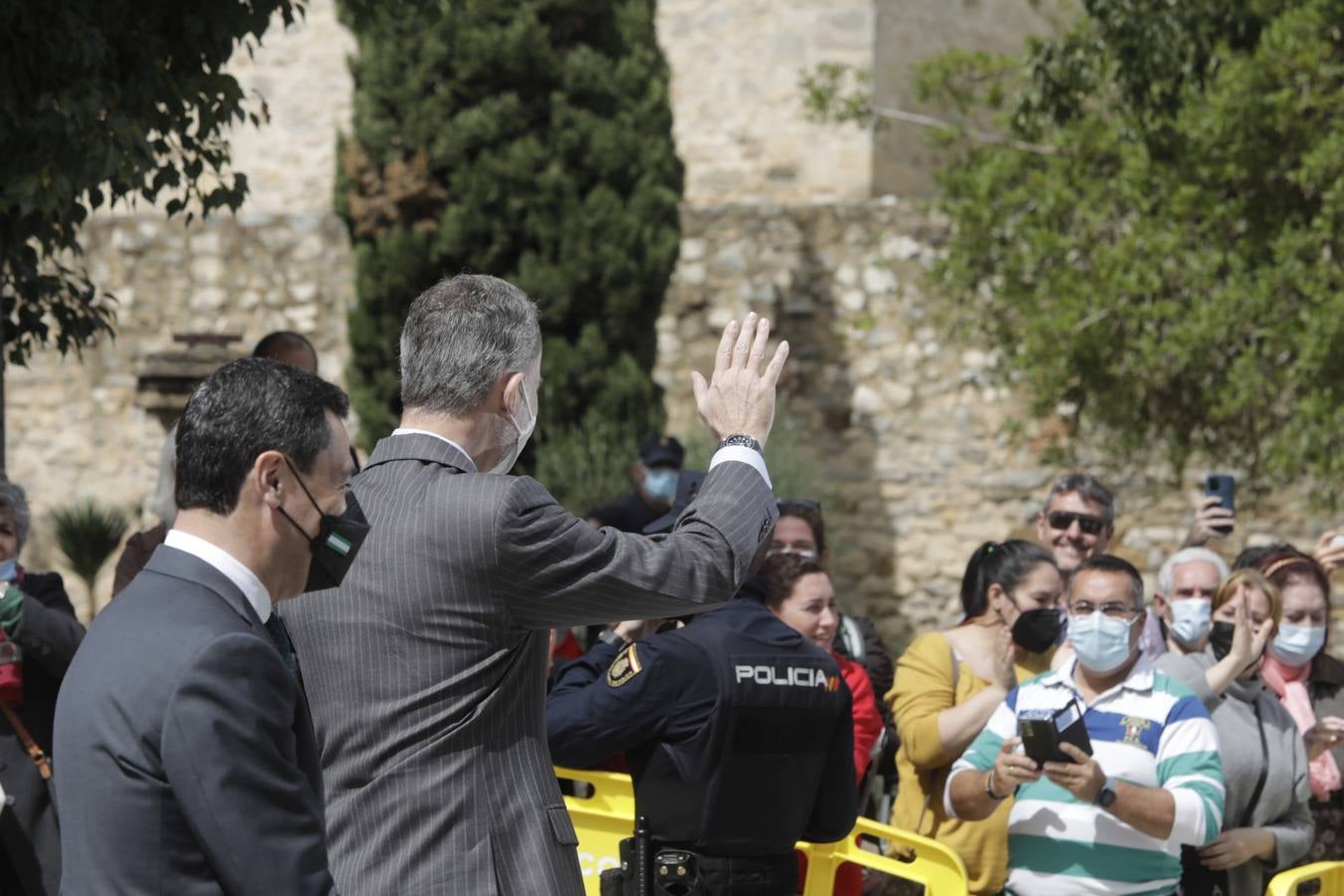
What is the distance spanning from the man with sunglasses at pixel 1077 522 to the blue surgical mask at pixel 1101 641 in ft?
5.14

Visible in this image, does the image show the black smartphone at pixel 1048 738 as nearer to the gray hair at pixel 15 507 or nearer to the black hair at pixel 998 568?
the black hair at pixel 998 568

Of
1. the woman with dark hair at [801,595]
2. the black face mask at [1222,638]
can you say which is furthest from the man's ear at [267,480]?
the black face mask at [1222,638]

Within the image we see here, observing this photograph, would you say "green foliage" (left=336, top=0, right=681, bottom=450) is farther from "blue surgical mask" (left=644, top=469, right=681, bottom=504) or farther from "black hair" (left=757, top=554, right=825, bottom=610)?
"black hair" (left=757, top=554, right=825, bottom=610)

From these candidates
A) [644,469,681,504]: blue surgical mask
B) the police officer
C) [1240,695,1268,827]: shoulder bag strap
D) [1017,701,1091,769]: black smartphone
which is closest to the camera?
the police officer

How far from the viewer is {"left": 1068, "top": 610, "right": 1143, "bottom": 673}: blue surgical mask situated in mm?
4645

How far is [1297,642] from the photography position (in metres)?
5.70

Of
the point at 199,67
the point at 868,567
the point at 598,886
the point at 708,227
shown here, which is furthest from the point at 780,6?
the point at 598,886

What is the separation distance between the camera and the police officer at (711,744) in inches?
159

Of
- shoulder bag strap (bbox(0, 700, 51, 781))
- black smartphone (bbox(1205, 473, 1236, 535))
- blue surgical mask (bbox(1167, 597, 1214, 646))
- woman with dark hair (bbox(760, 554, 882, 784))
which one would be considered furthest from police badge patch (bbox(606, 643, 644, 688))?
black smartphone (bbox(1205, 473, 1236, 535))

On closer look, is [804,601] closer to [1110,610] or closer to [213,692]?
[1110,610]

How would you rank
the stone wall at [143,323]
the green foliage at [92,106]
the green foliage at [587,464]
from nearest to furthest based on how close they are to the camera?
the green foliage at [92,106] → the green foliage at [587,464] → the stone wall at [143,323]

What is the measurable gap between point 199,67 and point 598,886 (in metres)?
3.09

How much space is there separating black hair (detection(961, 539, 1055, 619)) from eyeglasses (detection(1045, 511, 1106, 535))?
82 cm

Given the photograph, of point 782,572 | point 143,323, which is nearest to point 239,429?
point 782,572
